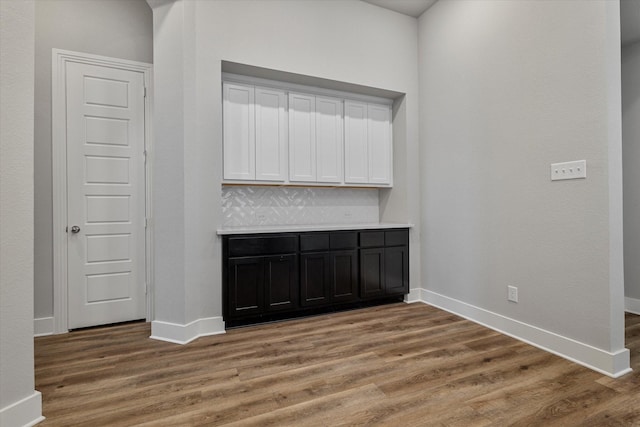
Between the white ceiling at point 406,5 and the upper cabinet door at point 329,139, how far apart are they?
1.16 m

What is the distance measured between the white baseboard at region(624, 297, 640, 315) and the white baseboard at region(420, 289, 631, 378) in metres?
1.62

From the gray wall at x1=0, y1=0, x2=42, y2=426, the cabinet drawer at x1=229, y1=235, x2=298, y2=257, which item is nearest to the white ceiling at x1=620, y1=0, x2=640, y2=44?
the cabinet drawer at x1=229, y1=235, x2=298, y2=257

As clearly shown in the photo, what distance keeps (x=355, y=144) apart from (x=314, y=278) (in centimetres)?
167

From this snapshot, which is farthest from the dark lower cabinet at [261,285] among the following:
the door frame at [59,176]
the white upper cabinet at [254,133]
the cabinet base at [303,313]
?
the door frame at [59,176]

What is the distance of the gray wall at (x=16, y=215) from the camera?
1.56 m

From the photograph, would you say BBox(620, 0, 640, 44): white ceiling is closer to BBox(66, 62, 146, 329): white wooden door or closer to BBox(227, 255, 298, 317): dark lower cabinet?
BBox(227, 255, 298, 317): dark lower cabinet

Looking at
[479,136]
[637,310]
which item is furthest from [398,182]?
[637,310]

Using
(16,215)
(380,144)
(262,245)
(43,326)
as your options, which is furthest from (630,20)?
(43,326)

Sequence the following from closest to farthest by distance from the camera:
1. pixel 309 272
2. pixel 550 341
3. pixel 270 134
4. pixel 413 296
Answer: pixel 550 341, pixel 309 272, pixel 270 134, pixel 413 296

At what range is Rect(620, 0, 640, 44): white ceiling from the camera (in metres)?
2.86

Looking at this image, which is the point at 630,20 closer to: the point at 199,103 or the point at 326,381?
the point at 199,103

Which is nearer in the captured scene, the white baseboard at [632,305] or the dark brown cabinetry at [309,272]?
the dark brown cabinetry at [309,272]

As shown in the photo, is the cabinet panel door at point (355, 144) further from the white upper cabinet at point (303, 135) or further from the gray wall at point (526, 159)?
the gray wall at point (526, 159)

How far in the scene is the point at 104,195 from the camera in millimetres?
2998
